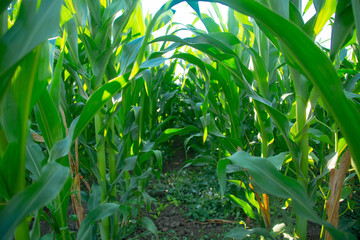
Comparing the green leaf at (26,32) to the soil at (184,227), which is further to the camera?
the soil at (184,227)

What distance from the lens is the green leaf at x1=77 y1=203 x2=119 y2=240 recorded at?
2.73 ft

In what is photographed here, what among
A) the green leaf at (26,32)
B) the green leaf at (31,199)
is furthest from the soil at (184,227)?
the green leaf at (26,32)

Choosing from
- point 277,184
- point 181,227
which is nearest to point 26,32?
point 277,184

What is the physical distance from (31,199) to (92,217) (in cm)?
44

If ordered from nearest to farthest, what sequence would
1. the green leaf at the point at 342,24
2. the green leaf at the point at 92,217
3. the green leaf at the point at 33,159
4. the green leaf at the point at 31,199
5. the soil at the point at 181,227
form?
the green leaf at the point at 31,199
the green leaf at the point at 342,24
the green leaf at the point at 33,159
the green leaf at the point at 92,217
the soil at the point at 181,227

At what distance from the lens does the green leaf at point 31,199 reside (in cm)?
41

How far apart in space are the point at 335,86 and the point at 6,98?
62cm

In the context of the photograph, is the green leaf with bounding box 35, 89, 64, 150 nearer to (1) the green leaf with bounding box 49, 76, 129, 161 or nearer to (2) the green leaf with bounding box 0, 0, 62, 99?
(1) the green leaf with bounding box 49, 76, 129, 161

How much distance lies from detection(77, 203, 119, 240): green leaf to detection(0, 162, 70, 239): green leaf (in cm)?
41

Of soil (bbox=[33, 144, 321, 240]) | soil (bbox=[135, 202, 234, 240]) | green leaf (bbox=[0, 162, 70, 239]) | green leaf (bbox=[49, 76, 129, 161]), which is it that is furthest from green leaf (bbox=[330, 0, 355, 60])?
soil (bbox=[135, 202, 234, 240])

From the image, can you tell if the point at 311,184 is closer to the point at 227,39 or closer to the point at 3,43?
the point at 227,39

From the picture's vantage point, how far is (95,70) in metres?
0.95

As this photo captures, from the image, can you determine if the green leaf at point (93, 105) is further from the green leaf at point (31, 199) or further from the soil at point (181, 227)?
the soil at point (181, 227)

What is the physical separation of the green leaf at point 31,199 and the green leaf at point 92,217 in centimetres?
41
